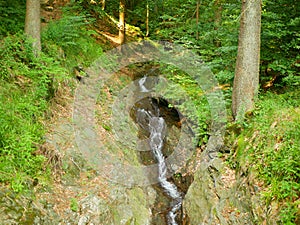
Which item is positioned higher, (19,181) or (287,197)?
(287,197)

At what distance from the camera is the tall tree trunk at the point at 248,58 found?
6.18 m

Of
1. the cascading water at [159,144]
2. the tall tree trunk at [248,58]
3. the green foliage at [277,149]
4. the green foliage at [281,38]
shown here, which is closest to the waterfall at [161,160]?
the cascading water at [159,144]

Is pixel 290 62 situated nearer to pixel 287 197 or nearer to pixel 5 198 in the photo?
pixel 287 197

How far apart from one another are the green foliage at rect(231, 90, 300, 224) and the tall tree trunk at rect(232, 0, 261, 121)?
34cm

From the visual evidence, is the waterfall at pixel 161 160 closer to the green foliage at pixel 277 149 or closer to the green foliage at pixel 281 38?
the green foliage at pixel 277 149

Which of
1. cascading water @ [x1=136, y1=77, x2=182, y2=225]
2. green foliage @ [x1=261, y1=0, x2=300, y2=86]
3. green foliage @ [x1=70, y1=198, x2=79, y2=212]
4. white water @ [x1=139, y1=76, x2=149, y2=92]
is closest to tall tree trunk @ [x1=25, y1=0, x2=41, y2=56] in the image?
green foliage @ [x1=70, y1=198, x2=79, y2=212]

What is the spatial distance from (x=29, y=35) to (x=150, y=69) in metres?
7.84

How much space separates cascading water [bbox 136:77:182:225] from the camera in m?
7.22

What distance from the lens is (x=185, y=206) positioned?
6.38m

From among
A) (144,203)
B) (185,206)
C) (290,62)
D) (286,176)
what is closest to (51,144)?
(144,203)

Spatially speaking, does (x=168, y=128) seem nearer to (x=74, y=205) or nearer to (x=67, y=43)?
(x=67, y=43)

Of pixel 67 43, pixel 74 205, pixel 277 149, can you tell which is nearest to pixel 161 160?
pixel 74 205

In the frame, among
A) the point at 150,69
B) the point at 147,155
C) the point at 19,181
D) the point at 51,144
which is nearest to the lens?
the point at 19,181

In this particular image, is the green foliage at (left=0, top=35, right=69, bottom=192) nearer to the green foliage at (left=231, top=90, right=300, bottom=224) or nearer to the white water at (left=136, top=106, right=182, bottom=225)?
the white water at (left=136, top=106, right=182, bottom=225)
